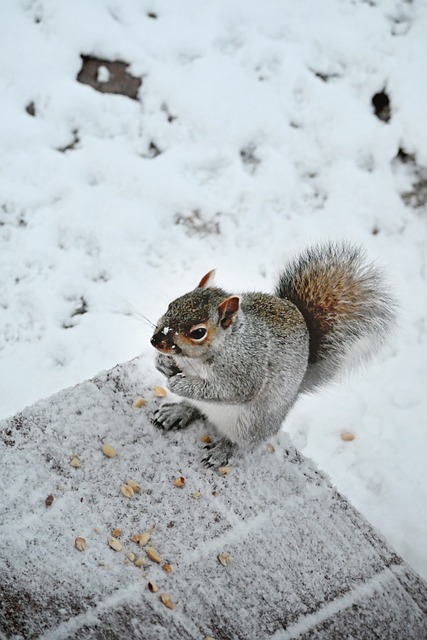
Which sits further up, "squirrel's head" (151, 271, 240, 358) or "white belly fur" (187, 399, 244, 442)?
"squirrel's head" (151, 271, 240, 358)

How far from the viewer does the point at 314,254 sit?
81.2 inches

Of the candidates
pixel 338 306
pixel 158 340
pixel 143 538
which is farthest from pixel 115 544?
pixel 338 306

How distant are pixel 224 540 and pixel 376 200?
1869 mm

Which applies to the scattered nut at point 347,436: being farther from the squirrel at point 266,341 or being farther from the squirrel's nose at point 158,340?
the squirrel's nose at point 158,340

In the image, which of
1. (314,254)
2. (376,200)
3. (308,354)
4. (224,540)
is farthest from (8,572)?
(376,200)

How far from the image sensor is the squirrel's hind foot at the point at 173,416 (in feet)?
6.66

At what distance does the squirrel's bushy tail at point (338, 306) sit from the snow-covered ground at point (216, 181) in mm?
630

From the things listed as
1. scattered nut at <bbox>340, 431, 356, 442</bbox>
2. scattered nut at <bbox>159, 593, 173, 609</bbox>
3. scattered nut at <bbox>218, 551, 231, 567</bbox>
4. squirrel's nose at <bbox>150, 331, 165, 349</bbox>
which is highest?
squirrel's nose at <bbox>150, 331, 165, 349</bbox>

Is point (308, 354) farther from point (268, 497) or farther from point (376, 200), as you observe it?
point (376, 200)

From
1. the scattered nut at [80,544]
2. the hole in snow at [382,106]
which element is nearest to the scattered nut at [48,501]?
the scattered nut at [80,544]

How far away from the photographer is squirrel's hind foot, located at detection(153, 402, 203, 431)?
6.66 ft

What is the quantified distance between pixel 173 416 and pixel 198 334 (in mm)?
390

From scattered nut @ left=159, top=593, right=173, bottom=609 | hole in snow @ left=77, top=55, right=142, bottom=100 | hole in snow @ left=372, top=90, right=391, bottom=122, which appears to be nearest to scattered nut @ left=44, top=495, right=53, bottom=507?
scattered nut @ left=159, top=593, right=173, bottom=609

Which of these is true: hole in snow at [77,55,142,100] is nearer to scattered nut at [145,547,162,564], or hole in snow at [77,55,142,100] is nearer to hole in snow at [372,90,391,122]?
hole in snow at [372,90,391,122]
